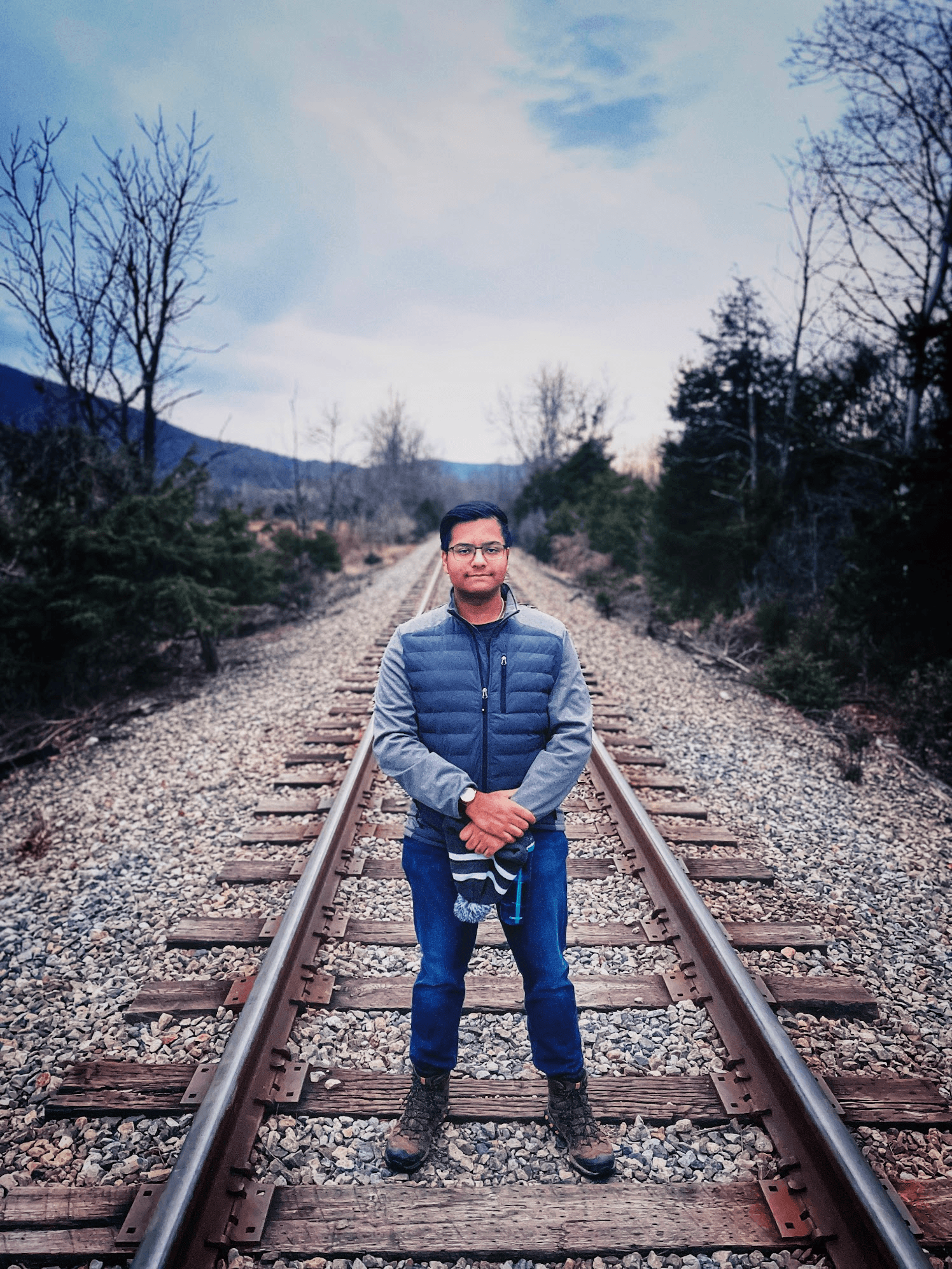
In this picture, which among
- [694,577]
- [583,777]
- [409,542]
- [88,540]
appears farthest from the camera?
[409,542]

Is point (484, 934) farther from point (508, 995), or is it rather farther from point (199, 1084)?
point (199, 1084)

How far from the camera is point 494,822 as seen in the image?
2.00m

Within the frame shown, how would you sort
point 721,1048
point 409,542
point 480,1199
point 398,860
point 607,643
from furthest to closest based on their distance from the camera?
point 409,542, point 607,643, point 398,860, point 721,1048, point 480,1199

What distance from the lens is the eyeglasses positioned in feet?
6.98

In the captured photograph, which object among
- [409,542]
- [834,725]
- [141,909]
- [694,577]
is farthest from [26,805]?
[409,542]

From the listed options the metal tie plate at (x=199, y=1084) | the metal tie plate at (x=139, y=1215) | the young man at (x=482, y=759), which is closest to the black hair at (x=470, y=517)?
the young man at (x=482, y=759)

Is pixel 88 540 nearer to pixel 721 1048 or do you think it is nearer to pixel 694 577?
pixel 721 1048

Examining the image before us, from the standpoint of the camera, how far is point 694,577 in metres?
12.9

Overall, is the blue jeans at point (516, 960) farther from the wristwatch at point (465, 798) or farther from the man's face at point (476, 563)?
the man's face at point (476, 563)

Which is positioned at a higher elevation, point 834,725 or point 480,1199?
point 834,725

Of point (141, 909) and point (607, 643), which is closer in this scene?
point (141, 909)

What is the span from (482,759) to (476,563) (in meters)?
0.65

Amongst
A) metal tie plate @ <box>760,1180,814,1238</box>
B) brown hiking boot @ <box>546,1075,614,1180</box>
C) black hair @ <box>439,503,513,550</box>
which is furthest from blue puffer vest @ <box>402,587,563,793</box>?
metal tie plate @ <box>760,1180,814,1238</box>

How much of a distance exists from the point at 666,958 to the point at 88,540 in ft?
23.2
